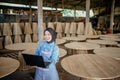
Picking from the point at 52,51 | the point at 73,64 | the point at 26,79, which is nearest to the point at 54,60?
the point at 52,51

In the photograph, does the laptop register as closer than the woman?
Yes

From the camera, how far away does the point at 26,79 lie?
11.2ft

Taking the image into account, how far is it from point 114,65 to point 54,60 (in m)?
1.04

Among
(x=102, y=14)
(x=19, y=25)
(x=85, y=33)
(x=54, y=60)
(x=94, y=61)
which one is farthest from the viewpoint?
(x=102, y=14)

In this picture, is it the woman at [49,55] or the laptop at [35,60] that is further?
the woman at [49,55]

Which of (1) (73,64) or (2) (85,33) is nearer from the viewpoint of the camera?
(1) (73,64)

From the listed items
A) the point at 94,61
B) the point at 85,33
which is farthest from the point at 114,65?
the point at 85,33

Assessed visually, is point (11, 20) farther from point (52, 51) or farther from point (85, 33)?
point (52, 51)

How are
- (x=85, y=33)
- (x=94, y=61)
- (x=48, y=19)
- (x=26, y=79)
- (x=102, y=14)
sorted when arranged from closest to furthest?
(x=94, y=61) < (x=26, y=79) < (x=85, y=33) < (x=48, y=19) < (x=102, y=14)

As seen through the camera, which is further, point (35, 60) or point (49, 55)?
point (49, 55)

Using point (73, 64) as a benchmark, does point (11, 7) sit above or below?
above

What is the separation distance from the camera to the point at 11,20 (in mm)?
11812

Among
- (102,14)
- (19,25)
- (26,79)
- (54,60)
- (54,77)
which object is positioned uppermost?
(102,14)

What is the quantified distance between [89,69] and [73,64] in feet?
1.00
